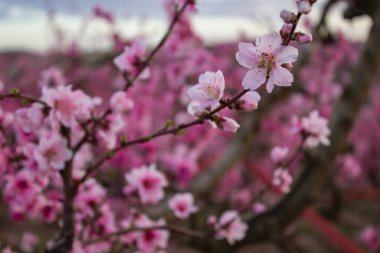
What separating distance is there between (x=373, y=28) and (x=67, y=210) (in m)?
2.44

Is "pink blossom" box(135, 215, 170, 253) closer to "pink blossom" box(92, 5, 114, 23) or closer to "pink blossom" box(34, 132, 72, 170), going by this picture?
"pink blossom" box(34, 132, 72, 170)

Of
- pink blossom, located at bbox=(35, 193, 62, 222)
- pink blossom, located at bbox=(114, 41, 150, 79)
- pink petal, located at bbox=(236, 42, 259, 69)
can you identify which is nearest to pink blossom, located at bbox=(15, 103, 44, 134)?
pink blossom, located at bbox=(114, 41, 150, 79)

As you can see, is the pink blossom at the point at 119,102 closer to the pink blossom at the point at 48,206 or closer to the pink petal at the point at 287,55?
the pink blossom at the point at 48,206

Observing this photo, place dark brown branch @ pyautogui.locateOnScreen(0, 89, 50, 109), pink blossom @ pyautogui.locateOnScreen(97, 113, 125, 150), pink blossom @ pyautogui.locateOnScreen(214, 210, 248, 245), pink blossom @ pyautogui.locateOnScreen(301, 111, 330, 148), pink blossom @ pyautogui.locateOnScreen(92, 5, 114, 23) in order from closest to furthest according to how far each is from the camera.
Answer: dark brown branch @ pyautogui.locateOnScreen(0, 89, 50, 109), pink blossom @ pyautogui.locateOnScreen(97, 113, 125, 150), pink blossom @ pyautogui.locateOnScreen(301, 111, 330, 148), pink blossom @ pyautogui.locateOnScreen(214, 210, 248, 245), pink blossom @ pyautogui.locateOnScreen(92, 5, 114, 23)

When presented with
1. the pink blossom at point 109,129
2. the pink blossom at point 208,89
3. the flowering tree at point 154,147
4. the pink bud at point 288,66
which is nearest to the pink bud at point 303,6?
the flowering tree at point 154,147

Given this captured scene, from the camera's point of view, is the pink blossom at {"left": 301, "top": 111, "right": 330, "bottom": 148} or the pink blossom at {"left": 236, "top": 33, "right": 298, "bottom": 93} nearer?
the pink blossom at {"left": 236, "top": 33, "right": 298, "bottom": 93}

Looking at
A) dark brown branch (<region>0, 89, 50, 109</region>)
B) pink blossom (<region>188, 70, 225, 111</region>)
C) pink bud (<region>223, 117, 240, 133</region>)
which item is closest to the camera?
pink blossom (<region>188, 70, 225, 111</region>)

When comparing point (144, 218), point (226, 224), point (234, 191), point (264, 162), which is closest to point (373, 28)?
point (226, 224)

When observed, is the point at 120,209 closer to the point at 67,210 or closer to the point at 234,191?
the point at 234,191

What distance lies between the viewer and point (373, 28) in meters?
3.14

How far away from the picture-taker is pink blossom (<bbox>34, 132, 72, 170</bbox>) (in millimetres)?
1791

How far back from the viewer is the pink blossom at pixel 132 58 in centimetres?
203

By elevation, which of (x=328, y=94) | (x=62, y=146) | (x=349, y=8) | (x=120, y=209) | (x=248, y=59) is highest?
(x=328, y=94)

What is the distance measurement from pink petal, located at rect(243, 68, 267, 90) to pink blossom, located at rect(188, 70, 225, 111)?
0.09 meters
